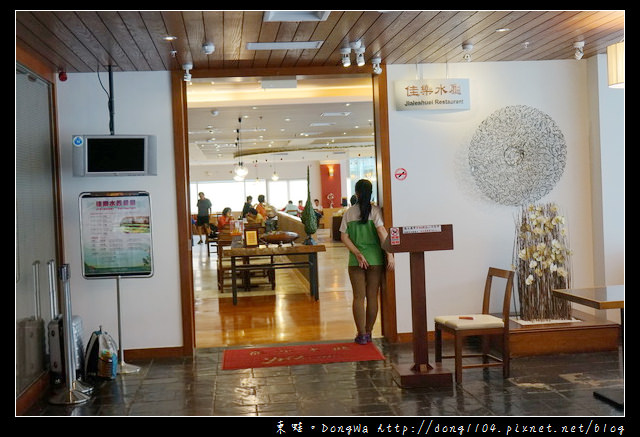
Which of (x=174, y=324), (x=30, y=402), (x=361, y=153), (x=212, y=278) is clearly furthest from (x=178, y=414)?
(x=361, y=153)

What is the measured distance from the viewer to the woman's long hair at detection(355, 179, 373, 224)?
593 centimetres

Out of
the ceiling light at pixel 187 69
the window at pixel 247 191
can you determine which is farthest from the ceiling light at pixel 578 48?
the window at pixel 247 191

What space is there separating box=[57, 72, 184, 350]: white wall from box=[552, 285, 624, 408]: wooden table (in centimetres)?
339

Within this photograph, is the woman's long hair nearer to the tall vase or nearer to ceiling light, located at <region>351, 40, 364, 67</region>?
ceiling light, located at <region>351, 40, 364, 67</region>

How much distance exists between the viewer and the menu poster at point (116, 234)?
5.75 metres

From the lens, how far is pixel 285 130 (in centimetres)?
1487

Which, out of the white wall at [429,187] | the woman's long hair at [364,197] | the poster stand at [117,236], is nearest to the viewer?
the poster stand at [117,236]

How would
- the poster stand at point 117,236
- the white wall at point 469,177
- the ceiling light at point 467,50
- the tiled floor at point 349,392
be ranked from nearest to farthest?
the tiled floor at point 349,392, the ceiling light at point 467,50, the poster stand at point 117,236, the white wall at point 469,177

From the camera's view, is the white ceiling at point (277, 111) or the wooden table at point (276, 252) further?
the white ceiling at point (277, 111)

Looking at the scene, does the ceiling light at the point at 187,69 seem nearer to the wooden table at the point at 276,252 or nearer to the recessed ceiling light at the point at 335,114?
the wooden table at the point at 276,252

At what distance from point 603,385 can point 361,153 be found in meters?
20.5

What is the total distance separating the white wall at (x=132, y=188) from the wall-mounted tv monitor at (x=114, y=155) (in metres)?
0.38

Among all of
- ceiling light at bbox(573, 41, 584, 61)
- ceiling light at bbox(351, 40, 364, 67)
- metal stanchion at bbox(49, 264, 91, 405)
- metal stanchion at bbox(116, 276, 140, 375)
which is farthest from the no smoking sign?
metal stanchion at bbox(49, 264, 91, 405)

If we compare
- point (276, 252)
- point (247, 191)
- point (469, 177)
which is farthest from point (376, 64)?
point (247, 191)
